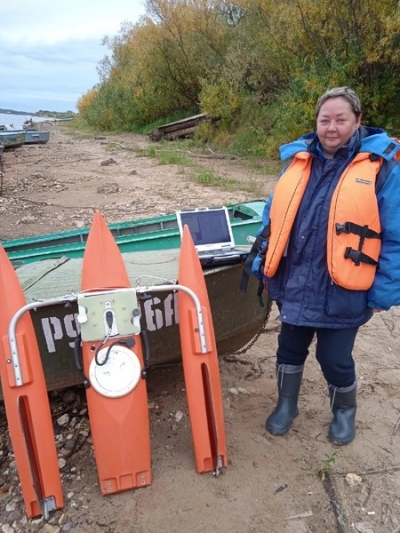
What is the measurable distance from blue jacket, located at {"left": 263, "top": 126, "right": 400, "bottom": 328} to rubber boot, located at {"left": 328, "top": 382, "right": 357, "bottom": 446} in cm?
59

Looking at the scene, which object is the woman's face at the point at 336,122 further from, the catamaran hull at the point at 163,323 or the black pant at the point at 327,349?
the catamaran hull at the point at 163,323

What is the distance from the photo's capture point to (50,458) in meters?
2.40

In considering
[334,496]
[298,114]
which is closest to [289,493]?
[334,496]

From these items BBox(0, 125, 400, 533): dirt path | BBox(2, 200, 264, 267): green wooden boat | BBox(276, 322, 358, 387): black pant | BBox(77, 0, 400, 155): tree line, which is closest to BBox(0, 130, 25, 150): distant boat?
BBox(77, 0, 400, 155): tree line

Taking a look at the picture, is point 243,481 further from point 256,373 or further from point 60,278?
point 60,278

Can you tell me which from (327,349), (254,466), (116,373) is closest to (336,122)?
(327,349)

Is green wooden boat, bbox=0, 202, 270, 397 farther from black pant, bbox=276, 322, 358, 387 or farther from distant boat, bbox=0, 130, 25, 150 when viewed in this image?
distant boat, bbox=0, 130, 25, 150

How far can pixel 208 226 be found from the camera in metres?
3.44

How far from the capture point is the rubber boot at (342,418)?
284 centimetres

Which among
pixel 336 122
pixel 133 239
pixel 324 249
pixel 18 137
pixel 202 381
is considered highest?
pixel 18 137

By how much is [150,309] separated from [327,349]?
1.05 m

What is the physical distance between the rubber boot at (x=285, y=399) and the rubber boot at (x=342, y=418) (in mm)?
211

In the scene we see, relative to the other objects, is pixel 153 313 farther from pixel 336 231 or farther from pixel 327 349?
pixel 336 231

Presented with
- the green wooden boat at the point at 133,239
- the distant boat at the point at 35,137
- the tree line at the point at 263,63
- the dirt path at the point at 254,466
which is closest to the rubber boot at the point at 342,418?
the dirt path at the point at 254,466
